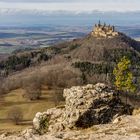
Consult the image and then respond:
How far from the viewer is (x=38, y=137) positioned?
34.5 meters

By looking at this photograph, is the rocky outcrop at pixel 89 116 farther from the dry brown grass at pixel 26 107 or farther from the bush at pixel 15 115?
the bush at pixel 15 115

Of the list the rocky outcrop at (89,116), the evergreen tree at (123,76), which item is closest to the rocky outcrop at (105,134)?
the rocky outcrop at (89,116)

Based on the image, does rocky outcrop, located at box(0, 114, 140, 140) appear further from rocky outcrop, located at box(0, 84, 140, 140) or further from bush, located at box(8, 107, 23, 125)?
bush, located at box(8, 107, 23, 125)

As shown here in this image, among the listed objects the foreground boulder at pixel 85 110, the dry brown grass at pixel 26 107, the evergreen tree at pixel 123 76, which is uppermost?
the foreground boulder at pixel 85 110

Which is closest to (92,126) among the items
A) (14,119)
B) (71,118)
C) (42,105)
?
(71,118)

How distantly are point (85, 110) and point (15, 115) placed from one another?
384 ft

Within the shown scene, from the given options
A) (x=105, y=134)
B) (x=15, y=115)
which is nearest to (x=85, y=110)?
(x=105, y=134)

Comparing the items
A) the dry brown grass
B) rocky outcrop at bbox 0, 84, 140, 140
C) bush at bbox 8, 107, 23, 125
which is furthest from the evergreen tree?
bush at bbox 8, 107, 23, 125

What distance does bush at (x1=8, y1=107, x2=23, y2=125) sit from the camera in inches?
6140

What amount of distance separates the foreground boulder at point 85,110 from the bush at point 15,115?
109099 mm

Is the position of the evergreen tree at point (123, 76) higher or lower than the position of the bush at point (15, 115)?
higher

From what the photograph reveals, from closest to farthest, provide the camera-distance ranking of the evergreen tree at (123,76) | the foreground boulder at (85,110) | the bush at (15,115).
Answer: the foreground boulder at (85,110), the evergreen tree at (123,76), the bush at (15,115)

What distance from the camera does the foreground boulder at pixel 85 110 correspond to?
143 feet

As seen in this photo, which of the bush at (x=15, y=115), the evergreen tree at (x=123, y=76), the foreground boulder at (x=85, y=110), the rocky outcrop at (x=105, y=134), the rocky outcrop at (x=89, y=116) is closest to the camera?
the rocky outcrop at (x=105, y=134)
